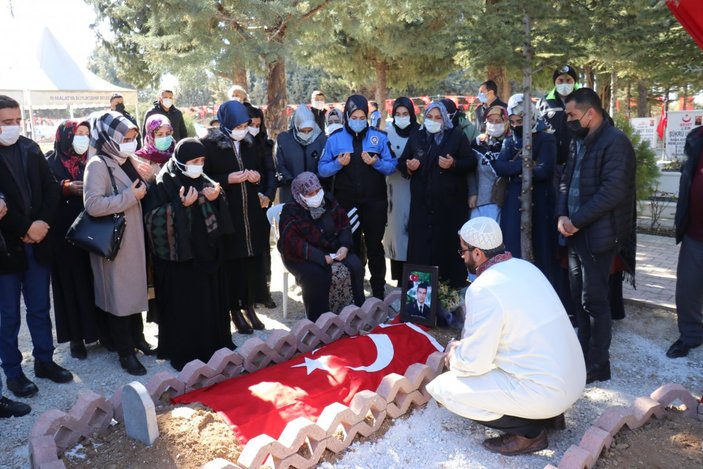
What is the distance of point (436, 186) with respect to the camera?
18.1 feet

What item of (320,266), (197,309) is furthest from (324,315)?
(197,309)

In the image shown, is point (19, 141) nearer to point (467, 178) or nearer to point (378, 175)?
point (378, 175)

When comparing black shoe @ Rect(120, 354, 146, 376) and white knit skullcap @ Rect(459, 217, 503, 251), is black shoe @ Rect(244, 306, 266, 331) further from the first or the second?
white knit skullcap @ Rect(459, 217, 503, 251)

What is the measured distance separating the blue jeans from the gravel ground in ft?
0.91

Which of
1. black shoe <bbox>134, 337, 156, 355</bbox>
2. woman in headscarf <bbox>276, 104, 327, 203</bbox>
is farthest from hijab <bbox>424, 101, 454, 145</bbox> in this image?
black shoe <bbox>134, 337, 156, 355</bbox>

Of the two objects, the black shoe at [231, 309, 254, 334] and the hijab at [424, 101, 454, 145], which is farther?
the hijab at [424, 101, 454, 145]

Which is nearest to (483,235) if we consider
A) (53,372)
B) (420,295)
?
(420,295)

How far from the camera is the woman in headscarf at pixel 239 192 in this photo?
498 centimetres

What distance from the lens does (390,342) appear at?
435 cm

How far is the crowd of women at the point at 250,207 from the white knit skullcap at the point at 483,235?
1.98 metres

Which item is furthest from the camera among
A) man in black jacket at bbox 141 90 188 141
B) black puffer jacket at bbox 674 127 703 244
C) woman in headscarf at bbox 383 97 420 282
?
man in black jacket at bbox 141 90 188 141

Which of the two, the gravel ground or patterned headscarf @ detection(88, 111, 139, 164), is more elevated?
patterned headscarf @ detection(88, 111, 139, 164)

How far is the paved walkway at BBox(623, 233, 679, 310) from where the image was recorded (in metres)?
5.85

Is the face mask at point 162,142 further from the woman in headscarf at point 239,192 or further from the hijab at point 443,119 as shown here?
the hijab at point 443,119
